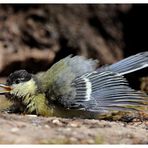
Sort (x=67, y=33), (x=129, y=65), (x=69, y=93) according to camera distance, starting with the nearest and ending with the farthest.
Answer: (x=69, y=93) < (x=129, y=65) < (x=67, y=33)

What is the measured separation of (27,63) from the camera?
7727 millimetres

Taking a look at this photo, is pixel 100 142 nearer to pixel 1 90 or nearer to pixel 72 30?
pixel 1 90

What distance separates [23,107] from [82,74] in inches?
22.7

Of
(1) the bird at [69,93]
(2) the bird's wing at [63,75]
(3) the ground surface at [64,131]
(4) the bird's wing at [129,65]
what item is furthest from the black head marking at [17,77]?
(4) the bird's wing at [129,65]

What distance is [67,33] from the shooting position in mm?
7840

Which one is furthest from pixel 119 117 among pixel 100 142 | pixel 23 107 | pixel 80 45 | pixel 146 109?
pixel 80 45

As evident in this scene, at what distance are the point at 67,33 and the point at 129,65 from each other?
115 inches

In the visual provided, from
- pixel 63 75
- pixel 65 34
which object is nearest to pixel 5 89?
pixel 63 75

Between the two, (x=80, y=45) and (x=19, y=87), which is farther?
(x=80, y=45)

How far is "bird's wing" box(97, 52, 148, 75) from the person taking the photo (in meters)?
4.95

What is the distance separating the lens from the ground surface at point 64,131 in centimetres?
361

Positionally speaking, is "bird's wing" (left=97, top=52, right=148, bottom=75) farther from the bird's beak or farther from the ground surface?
the bird's beak

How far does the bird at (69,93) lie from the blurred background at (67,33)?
2.94 m

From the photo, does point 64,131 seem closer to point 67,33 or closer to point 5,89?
point 5,89
